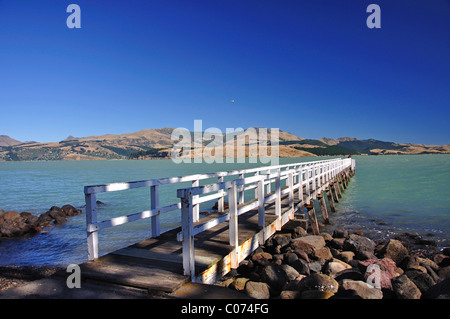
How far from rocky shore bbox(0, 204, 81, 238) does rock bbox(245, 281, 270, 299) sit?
1398cm

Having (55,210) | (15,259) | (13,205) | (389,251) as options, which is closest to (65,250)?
(15,259)

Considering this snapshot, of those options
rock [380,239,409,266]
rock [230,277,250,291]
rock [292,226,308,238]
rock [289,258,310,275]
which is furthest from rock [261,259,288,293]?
rock [380,239,409,266]

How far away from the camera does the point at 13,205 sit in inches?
1053

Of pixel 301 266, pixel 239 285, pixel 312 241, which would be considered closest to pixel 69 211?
pixel 312 241

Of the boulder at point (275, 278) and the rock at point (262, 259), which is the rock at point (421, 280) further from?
the rock at point (262, 259)

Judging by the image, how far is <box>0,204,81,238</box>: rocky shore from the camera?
1481 centimetres

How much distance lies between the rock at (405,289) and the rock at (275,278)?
2.01 m

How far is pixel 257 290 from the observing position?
562 centimetres

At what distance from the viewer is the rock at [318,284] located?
16.8 ft

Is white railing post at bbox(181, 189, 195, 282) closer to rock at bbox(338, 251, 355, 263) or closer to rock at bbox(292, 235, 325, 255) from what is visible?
rock at bbox(292, 235, 325, 255)

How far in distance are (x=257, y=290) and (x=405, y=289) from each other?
266cm

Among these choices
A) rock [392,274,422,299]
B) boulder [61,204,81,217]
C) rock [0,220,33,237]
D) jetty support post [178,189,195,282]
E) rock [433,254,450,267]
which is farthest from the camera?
boulder [61,204,81,217]
